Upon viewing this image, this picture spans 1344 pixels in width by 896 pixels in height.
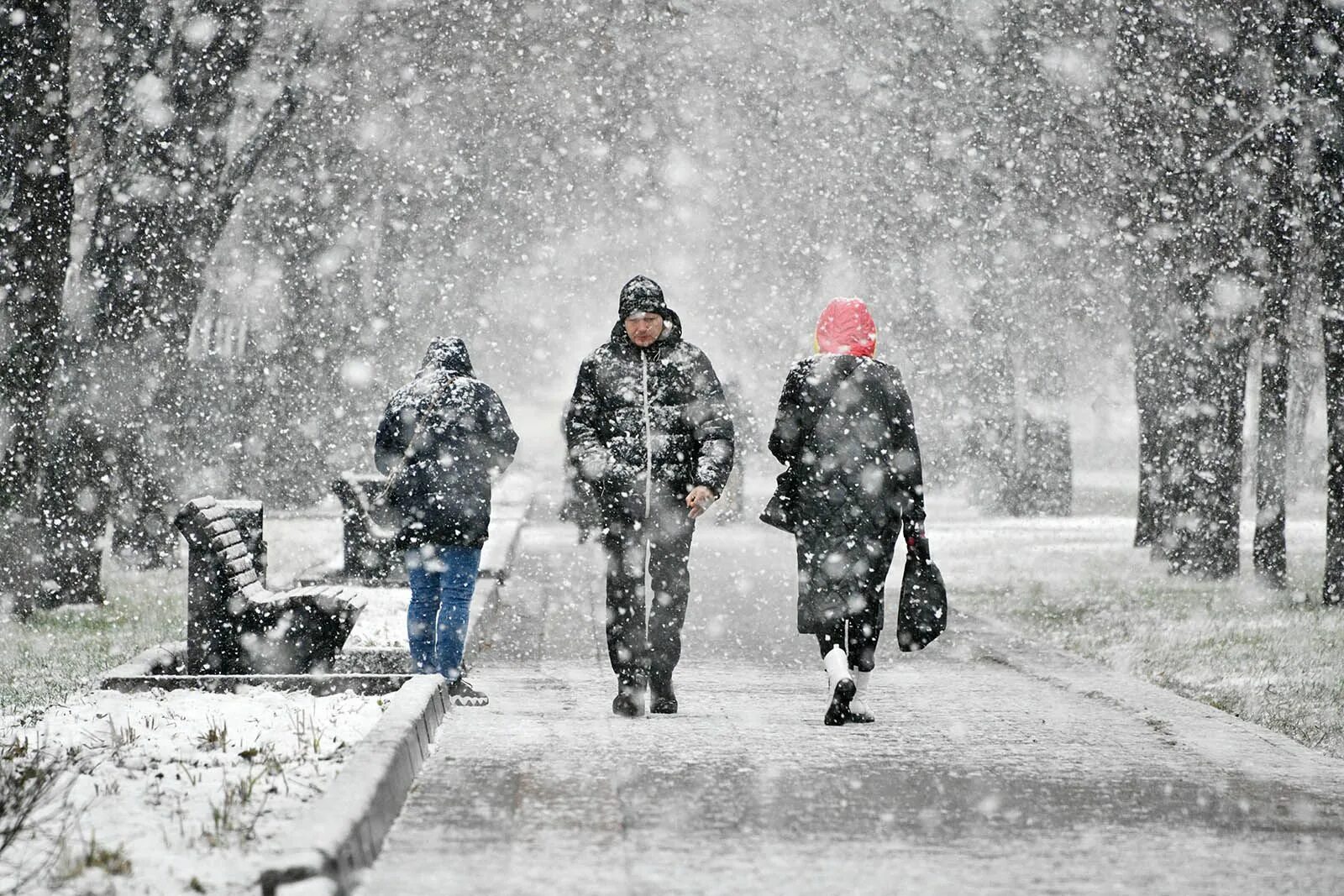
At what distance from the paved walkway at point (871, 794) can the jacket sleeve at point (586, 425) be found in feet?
3.79

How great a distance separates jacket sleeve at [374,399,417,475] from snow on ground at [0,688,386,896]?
124 centimetres

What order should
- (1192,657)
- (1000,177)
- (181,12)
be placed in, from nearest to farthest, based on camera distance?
(1192,657), (181,12), (1000,177)

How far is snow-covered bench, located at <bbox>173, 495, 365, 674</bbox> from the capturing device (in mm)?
7844

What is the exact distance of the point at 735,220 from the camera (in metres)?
27.5

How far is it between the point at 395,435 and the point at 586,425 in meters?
1.10

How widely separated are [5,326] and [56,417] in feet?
8.10

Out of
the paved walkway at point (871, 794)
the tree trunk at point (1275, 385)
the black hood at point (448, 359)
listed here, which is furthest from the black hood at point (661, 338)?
the tree trunk at point (1275, 385)

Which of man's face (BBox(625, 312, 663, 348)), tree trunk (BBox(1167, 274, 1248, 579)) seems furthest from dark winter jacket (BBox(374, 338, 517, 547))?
tree trunk (BBox(1167, 274, 1248, 579))

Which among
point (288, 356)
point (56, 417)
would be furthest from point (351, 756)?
point (288, 356)

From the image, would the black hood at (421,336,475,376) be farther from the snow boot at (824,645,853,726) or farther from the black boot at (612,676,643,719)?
the snow boot at (824,645,853,726)

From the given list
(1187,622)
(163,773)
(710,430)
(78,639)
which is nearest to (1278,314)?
(1187,622)

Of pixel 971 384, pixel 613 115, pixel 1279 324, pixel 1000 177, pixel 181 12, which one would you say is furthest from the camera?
pixel 971 384

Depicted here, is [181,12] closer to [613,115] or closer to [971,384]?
[613,115]

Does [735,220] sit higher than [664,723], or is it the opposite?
[735,220]
